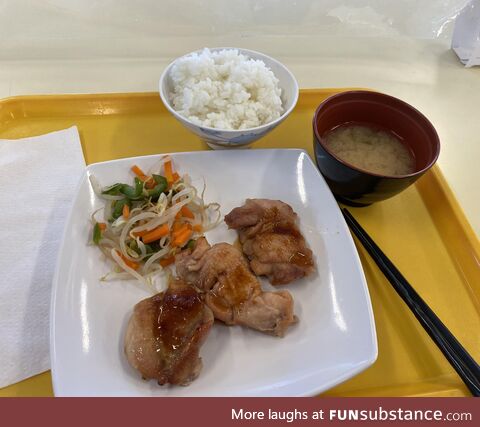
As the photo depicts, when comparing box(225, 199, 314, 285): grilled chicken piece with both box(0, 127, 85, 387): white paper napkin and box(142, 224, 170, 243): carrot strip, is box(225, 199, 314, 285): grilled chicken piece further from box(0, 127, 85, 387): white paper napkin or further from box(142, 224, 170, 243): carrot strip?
box(0, 127, 85, 387): white paper napkin

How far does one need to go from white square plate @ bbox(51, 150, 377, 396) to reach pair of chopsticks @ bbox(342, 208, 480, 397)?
22 cm

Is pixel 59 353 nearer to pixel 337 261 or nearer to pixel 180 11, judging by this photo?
pixel 337 261

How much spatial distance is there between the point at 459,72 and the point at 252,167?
Result: 2397 millimetres

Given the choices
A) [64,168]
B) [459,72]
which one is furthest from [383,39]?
[64,168]

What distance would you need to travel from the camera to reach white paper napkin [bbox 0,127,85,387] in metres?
1.65

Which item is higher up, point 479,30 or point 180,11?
point 479,30

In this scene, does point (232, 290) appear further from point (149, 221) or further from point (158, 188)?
point (158, 188)

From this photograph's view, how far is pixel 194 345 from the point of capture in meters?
1.53

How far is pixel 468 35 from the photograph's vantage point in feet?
10.9

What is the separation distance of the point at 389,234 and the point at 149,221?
1350mm

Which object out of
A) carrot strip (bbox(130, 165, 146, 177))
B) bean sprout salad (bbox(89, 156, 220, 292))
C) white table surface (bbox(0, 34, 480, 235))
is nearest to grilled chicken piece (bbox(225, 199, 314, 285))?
bean sprout salad (bbox(89, 156, 220, 292))
